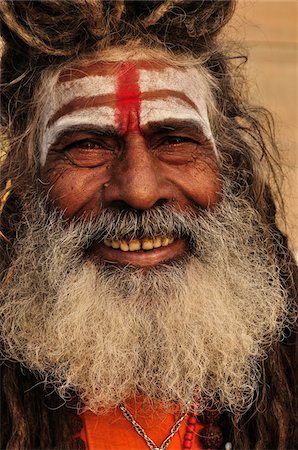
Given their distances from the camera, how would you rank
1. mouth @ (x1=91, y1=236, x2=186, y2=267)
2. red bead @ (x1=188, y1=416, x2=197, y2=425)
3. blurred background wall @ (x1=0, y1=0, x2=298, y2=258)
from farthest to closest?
blurred background wall @ (x1=0, y1=0, x2=298, y2=258)
red bead @ (x1=188, y1=416, x2=197, y2=425)
mouth @ (x1=91, y1=236, x2=186, y2=267)

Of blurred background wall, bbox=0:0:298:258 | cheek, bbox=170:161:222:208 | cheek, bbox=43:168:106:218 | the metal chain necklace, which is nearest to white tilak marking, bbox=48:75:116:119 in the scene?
cheek, bbox=43:168:106:218

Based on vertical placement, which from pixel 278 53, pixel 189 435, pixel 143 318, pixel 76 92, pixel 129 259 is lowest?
pixel 189 435

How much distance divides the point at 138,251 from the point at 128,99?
49 centimetres

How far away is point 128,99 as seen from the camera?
99.3 inches

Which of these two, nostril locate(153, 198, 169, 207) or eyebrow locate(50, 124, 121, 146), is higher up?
eyebrow locate(50, 124, 121, 146)

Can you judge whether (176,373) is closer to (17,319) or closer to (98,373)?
(98,373)

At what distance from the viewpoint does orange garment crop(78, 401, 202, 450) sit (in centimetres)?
253

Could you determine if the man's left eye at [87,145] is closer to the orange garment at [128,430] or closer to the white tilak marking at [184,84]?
the white tilak marking at [184,84]

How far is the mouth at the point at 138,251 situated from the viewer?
249 cm

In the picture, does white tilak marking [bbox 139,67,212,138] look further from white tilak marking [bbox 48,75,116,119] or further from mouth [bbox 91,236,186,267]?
mouth [bbox 91,236,186,267]

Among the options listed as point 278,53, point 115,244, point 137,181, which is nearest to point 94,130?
point 137,181

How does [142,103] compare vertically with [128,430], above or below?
above

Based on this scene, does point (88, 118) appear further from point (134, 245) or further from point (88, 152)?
point (134, 245)

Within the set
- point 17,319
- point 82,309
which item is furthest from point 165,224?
point 17,319
